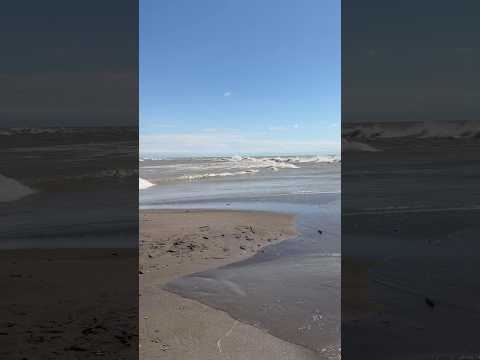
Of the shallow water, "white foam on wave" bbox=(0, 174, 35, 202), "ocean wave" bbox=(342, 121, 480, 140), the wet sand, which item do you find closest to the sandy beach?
the shallow water

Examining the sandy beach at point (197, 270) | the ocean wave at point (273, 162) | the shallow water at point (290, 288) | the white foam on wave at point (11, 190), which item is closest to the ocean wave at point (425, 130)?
the shallow water at point (290, 288)

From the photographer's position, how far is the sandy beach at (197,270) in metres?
2.03

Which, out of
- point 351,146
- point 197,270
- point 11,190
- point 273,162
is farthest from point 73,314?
point 273,162

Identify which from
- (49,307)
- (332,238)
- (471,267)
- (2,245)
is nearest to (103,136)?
(49,307)

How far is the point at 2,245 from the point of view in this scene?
277cm

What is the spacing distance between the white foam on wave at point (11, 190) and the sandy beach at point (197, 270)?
1208 mm

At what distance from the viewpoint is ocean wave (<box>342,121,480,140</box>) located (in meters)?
2.27

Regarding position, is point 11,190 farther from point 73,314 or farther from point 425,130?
point 425,130

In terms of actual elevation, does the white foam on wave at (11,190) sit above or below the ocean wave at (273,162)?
below

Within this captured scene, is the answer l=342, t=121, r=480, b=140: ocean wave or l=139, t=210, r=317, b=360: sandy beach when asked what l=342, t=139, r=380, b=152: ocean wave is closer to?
l=342, t=121, r=480, b=140: ocean wave

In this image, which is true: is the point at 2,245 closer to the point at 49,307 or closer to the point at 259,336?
the point at 49,307

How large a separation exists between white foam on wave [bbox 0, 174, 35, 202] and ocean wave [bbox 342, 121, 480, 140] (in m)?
2.34

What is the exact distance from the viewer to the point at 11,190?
2.24 metres

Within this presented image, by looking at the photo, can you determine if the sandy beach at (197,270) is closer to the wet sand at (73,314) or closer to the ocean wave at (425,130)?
the wet sand at (73,314)
